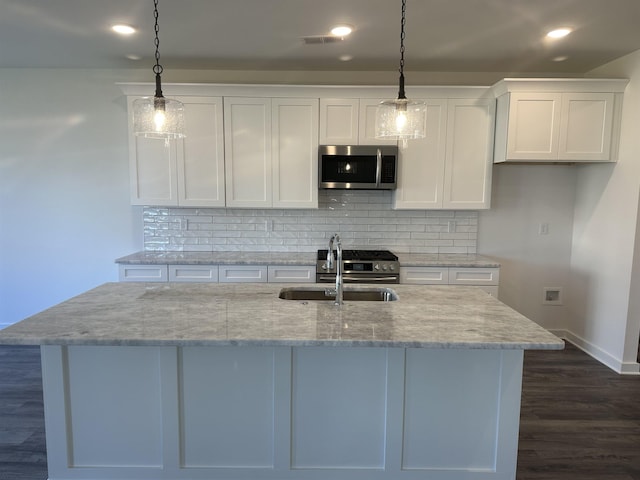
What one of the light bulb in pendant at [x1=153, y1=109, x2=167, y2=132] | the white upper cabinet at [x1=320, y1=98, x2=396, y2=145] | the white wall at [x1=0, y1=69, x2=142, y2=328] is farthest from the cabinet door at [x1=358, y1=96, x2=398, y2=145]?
the white wall at [x1=0, y1=69, x2=142, y2=328]

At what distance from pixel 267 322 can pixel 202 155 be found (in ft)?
7.68

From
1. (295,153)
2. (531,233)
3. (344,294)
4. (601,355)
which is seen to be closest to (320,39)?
(295,153)

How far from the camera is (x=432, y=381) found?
72.2 inches

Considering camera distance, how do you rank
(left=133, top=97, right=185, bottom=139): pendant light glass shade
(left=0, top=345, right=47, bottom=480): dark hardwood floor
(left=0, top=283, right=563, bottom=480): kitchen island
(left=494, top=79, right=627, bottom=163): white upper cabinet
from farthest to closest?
1. (left=494, top=79, right=627, bottom=163): white upper cabinet
2. (left=0, top=345, right=47, bottom=480): dark hardwood floor
3. (left=133, top=97, right=185, bottom=139): pendant light glass shade
4. (left=0, top=283, right=563, bottom=480): kitchen island

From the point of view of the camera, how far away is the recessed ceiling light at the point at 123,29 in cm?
280

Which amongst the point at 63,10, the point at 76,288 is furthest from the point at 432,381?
the point at 76,288

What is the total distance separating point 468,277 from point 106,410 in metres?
2.88

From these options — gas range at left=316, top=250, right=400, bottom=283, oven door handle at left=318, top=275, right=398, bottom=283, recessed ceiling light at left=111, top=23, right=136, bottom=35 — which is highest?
recessed ceiling light at left=111, top=23, right=136, bottom=35

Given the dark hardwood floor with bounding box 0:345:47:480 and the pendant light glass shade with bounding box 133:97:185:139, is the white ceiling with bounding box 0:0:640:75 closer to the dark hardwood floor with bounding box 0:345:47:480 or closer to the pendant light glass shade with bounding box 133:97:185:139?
the pendant light glass shade with bounding box 133:97:185:139

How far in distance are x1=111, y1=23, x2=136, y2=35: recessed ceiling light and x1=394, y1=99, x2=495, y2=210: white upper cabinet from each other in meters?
2.33

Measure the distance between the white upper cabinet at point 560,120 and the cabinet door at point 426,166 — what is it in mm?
532

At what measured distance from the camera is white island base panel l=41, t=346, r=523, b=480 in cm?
182

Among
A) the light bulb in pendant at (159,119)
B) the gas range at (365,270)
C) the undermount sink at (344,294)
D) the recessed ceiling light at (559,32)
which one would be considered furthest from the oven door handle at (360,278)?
the recessed ceiling light at (559,32)

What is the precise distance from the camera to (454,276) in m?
3.53
